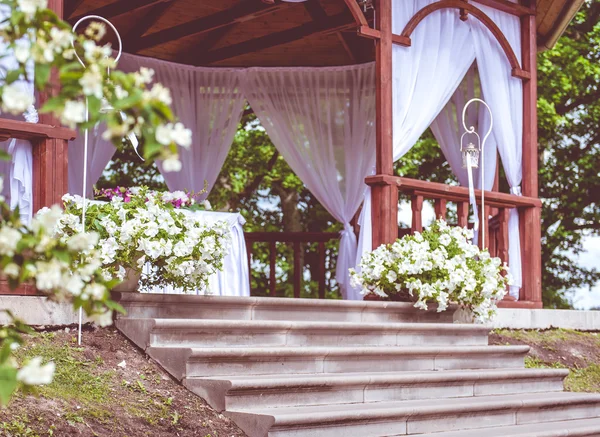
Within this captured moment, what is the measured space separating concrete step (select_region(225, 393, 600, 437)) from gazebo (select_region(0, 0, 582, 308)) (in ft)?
5.65

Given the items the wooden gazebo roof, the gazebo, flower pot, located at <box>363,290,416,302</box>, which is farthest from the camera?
the wooden gazebo roof

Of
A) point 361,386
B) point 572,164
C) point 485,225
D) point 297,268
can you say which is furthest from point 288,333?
point 572,164

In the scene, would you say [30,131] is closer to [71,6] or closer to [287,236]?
[71,6]

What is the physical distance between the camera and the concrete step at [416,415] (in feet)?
13.6

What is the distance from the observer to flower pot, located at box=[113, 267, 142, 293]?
16.1 ft

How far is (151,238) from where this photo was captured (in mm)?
4785

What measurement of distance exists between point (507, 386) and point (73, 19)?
5.40 metres

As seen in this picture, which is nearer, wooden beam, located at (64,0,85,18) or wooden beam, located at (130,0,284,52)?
wooden beam, located at (130,0,284,52)

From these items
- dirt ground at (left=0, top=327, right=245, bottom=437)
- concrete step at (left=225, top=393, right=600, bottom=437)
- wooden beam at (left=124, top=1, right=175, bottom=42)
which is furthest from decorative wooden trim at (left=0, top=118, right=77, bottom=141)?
wooden beam at (left=124, top=1, right=175, bottom=42)

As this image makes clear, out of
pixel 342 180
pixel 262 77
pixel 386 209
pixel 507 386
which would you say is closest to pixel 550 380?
pixel 507 386

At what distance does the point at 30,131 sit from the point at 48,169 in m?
0.23

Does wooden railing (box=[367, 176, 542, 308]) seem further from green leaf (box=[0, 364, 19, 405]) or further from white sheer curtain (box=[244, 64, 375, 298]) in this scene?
green leaf (box=[0, 364, 19, 405])

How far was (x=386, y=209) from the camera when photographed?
6688 millimetres

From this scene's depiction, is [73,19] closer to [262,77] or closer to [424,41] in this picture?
[262,77]
